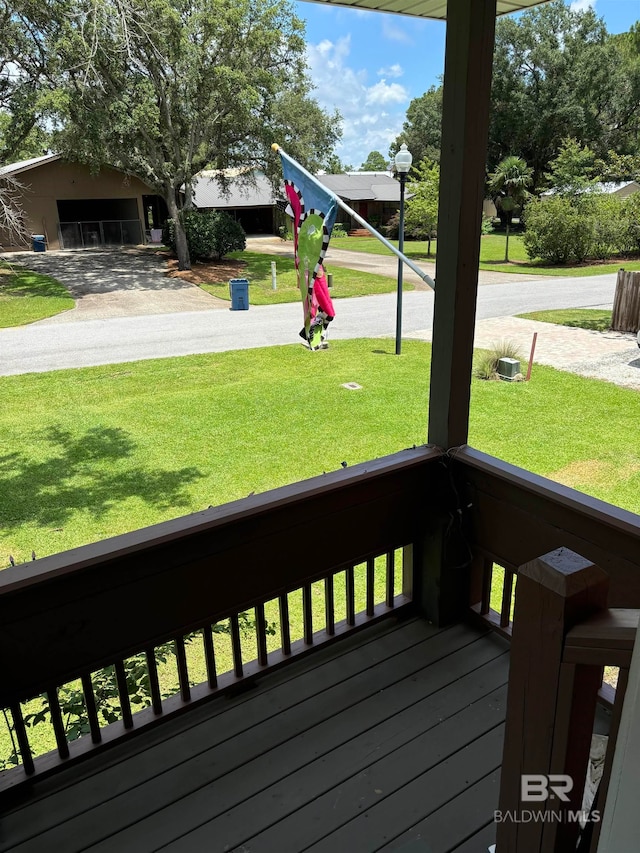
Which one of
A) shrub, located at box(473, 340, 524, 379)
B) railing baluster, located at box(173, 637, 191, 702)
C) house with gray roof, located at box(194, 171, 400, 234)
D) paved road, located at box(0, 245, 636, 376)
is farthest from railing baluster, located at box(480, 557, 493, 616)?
house with gray roof, located at box(194, 171, 400, 234)

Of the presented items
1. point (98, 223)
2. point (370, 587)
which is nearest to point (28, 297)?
point (98, 223)

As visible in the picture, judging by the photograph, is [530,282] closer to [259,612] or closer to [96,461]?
[96,461]

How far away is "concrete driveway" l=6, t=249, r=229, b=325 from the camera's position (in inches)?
546

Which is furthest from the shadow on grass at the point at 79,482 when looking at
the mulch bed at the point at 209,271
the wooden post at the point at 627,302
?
the mulch bed at the point at 209,271

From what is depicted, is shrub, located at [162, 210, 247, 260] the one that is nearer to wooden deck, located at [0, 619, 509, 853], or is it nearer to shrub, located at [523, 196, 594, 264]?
shrub, located at [523, 196, 594, 264]

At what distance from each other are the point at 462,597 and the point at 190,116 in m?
16.1

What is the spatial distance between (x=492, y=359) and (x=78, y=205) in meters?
20.3

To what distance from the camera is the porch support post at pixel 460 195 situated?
1.68 m

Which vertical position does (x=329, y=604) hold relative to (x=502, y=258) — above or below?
above

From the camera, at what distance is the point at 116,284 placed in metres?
16.5

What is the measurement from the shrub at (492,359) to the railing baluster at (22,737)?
7.68m

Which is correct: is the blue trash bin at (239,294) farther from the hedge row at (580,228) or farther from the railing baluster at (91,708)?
the railing baluster at (91,708)

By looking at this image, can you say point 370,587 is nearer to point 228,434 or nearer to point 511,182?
point 228,434

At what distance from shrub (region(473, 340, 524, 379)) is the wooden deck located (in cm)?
681
